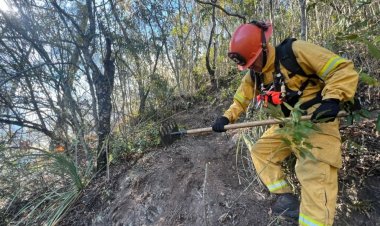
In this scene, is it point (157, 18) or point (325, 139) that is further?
point (157, 18)

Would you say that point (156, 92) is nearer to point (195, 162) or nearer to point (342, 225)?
point (195, 162)

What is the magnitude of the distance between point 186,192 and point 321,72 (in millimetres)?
1734

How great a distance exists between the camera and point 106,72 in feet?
13.0

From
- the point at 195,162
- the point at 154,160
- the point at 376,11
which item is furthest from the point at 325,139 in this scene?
the point at 376,11

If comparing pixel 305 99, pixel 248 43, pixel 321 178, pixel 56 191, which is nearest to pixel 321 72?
pixel 305 99

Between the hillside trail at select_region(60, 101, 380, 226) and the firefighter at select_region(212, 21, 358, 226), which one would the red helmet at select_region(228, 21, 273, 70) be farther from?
the hillside trail at select_region(60, 101, 380, 226)

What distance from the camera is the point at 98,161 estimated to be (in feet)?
12.8

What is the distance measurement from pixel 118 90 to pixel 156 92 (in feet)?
2.22

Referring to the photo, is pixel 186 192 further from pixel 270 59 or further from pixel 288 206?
pixel 270 59

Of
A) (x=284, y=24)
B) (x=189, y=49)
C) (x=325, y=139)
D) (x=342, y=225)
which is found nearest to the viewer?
(x=325, y=139)

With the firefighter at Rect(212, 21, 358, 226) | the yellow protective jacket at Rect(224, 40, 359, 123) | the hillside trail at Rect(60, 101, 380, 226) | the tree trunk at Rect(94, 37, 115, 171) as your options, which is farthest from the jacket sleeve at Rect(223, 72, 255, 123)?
the tree trunk at Rect(94, 37, 115, 171)

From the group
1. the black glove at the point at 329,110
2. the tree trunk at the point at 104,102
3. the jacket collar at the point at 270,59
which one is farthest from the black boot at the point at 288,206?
the tree trunk at the point at 104,102

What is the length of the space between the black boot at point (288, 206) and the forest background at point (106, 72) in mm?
1378

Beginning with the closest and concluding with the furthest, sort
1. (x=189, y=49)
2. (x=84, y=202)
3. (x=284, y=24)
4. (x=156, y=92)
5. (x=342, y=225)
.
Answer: (x=342, y=225)
(x=84, y=202)
(x=284, y=24)
(x=156, y=92)
(x=189, y=49)
